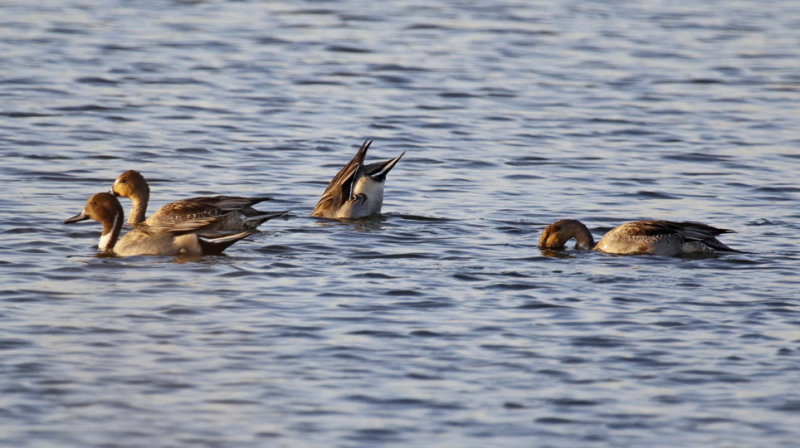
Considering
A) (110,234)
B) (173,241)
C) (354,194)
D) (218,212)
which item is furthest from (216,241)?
(354,194)

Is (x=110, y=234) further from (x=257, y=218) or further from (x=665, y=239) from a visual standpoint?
(x=665, y=239)

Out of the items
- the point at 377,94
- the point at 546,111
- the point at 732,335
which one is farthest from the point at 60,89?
the point at 732,335

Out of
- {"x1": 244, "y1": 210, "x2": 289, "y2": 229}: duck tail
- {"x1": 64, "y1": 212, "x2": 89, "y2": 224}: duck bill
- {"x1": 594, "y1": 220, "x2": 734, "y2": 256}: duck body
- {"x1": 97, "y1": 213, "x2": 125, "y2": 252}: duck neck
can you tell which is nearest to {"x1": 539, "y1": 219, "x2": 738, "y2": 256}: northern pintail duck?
{"x1": 594, "y1": 220, "x2": 734, "y2": 256}: duck body

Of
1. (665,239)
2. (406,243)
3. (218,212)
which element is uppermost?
(218,212)

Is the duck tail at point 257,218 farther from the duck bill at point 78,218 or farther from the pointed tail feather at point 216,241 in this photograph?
the duck bill at point 78,218

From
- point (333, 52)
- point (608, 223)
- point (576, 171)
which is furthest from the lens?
point (333, 52)

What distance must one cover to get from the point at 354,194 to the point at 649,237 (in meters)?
3.33

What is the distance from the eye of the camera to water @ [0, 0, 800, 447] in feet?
24.3

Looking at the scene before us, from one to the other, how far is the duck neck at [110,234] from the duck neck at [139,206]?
113 cm

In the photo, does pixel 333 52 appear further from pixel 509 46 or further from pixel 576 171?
pixel 576 171

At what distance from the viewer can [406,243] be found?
1198cm

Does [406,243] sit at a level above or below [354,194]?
below

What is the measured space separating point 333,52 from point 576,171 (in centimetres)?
914

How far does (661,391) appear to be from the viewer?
776 centimetres
